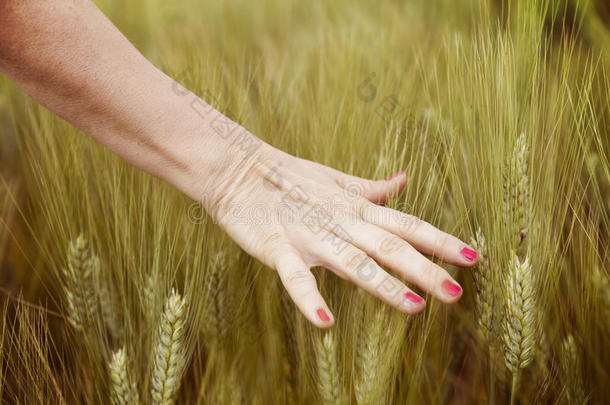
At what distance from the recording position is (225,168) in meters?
0.90

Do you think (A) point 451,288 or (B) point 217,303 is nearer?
(A) point 451,288

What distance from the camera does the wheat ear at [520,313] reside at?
72cm

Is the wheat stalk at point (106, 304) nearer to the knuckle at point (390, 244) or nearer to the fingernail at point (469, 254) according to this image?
the knuckle at point (390, 244)

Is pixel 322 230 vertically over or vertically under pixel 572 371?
over

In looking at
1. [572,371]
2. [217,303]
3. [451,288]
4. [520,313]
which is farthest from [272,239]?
[572,371]

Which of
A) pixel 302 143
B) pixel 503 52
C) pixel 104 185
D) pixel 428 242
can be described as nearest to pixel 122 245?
pixel 104 185

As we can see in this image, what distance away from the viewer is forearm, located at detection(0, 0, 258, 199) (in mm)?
724

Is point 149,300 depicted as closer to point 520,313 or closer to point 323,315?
point 323,315

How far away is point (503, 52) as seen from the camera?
30.6 inches

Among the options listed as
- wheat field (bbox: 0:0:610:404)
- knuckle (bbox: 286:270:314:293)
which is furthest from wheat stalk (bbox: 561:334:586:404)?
knuckle (bbox: 286:270:314:293)

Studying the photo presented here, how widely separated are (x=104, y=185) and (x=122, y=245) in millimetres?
142

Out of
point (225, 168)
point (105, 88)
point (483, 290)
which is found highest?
point (105, 88)

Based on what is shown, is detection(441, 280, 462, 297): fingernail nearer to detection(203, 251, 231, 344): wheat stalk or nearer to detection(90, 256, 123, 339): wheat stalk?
detection(203, 251, 231, 344): wheat stalk

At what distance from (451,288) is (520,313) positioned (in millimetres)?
106
